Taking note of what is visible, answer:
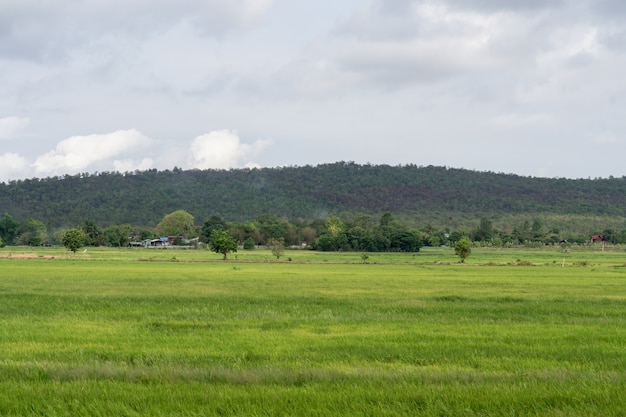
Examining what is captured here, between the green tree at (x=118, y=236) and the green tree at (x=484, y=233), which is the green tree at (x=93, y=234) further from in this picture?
the green tree at (x=484, y=233)

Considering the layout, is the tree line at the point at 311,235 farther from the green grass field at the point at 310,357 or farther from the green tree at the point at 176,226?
the green grass field at the point at 310,357

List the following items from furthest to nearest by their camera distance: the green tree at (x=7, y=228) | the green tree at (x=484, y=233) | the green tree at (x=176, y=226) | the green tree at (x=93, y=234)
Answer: the green tree at (x=176, y=226) → the green tree at (x=484, y=233) → the green tree at (x=7, y=228) → the green tree at (x=93, y=234)

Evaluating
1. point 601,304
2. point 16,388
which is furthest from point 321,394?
point 601,304

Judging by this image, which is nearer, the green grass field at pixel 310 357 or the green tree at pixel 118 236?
the green grass field at pixel 310 357

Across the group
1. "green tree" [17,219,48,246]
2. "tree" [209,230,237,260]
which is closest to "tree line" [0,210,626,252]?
"green tree" [17,219,48,246]

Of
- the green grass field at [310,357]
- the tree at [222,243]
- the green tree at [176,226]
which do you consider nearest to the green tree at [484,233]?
the green tree at [176,226]

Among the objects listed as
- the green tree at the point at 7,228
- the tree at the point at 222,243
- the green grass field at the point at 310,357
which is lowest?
the green grass field at the point at 310,357

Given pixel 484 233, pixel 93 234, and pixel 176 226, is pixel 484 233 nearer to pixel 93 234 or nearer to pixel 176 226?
pixel 176 226

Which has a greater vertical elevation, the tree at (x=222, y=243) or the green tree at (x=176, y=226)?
the green tree at (x=176, y=226)

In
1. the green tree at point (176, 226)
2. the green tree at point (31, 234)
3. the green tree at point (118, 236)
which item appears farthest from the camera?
the green tree at point (176, 226)

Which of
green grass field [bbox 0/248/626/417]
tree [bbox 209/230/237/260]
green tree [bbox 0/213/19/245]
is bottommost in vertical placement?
green grass field [bbox 0/248/626/417]

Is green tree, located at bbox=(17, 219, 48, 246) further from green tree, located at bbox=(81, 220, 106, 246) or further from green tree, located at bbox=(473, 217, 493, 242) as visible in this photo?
green tree, located at bbox=(473, 217, 493, 242)

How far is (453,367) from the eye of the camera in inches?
425

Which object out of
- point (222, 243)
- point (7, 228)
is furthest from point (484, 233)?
point (7, 228)
